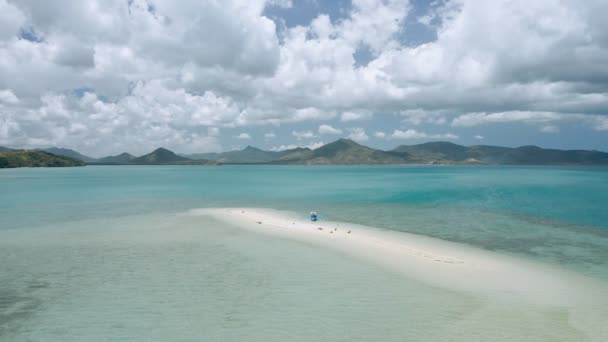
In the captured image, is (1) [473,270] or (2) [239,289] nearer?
(2) [239,289]

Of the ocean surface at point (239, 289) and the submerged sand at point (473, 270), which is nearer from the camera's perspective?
the ocean surface at point (239, 289)

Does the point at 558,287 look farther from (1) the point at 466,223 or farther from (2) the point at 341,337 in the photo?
(1) the point at 466,223

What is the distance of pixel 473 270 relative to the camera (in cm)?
1944

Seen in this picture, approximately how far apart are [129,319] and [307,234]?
18046mm

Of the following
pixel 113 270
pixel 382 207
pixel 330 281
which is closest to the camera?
pixel 330 281

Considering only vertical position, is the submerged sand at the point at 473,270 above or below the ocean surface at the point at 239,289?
below

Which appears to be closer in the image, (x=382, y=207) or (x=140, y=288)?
(x=140, y=288)

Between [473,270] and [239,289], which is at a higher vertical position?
[239,289]

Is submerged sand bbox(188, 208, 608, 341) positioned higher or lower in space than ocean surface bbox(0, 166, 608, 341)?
lower

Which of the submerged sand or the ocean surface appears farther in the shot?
the submerged sand

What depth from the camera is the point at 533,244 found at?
26375mm

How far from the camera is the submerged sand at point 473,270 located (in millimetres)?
14906

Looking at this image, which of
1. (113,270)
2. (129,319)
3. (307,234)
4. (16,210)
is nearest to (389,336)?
(129,319)

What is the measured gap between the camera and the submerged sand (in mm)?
14906
